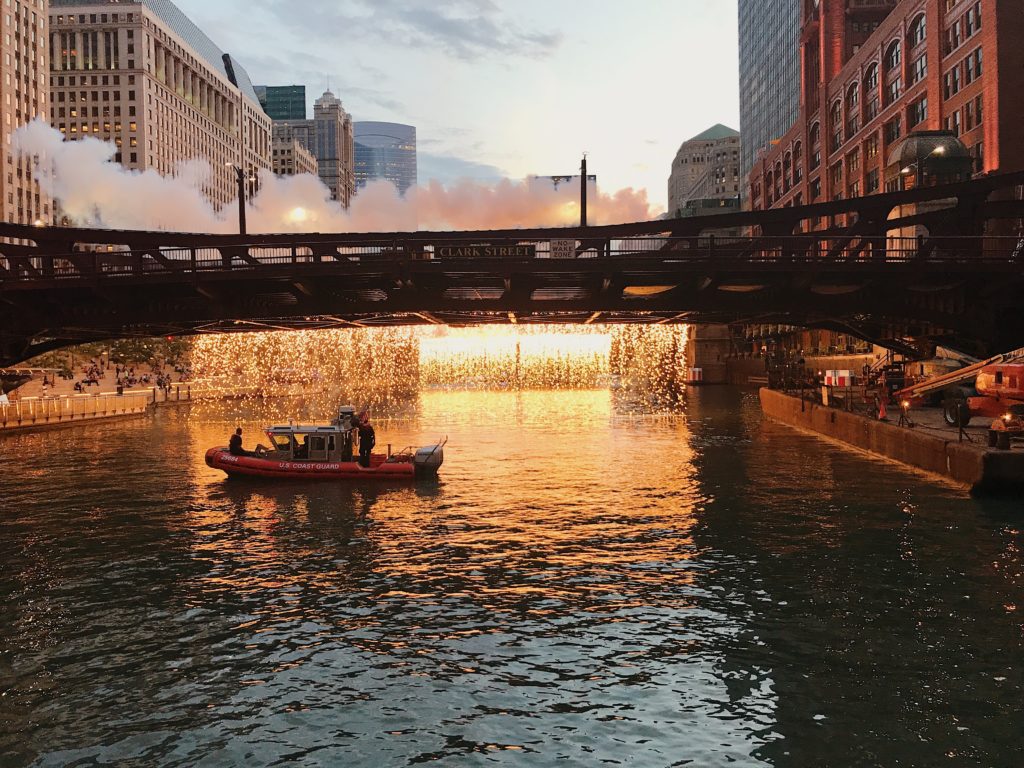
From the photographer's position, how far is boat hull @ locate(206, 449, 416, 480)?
4272 cm

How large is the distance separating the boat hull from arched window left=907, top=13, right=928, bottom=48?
Result: 7644 cm

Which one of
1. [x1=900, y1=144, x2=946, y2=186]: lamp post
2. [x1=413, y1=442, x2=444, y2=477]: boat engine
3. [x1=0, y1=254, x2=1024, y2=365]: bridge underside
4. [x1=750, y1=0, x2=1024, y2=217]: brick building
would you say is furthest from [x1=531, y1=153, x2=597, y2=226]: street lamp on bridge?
[x1=750, y1=0, x2=1024, y2=217]: brick building

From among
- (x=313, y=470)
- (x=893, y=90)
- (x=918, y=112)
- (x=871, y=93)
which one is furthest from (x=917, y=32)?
(x=313, y=470)

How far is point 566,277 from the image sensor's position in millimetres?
44656

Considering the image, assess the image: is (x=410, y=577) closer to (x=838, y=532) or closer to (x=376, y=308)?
(x=838, y=532)

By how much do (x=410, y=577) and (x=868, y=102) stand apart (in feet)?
347

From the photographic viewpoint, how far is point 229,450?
146 ft

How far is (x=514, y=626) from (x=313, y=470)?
80.5ft

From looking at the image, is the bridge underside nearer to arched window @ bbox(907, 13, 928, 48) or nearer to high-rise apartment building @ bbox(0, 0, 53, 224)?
Result: arched window @ bbox(907, 13, 928, 48)

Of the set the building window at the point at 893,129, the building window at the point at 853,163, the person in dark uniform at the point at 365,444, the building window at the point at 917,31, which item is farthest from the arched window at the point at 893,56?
the person in dark uniform at the point at 365,444

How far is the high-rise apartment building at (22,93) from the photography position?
182 m

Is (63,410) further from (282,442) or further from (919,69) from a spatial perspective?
(919,69)

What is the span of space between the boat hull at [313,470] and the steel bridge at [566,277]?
26.1ft

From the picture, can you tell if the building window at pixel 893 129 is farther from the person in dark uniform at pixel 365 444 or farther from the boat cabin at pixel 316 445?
the boat cabin at pixel 316 445
